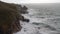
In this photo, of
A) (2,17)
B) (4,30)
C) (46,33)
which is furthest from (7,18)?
(46,33)

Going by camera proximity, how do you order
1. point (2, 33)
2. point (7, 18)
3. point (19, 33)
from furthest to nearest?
1. point (19, 33)
2. point (7, 18)
3. point (2, 33)

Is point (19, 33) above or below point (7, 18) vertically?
below

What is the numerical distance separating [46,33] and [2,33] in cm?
1140

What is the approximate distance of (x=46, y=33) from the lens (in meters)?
27.0

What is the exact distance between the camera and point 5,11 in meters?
19.8

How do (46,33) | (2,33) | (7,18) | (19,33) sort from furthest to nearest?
1. (46,33)
2. (19,33)
3. (7,18)
4. (2,33)

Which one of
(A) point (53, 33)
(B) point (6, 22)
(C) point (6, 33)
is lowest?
(A) point (53, 33)

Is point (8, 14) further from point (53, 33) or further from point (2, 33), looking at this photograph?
point (53, 33)

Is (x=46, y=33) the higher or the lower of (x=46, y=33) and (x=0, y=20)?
the lower

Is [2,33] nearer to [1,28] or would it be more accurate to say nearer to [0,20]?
[1,28]

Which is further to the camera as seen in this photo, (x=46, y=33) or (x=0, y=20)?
(x=46, y=33)

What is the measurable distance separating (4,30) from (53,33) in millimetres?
12881

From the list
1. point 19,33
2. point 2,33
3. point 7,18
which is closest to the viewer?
point 2,33

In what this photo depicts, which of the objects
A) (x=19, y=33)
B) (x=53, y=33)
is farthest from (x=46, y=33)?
(x=19, y=33)
